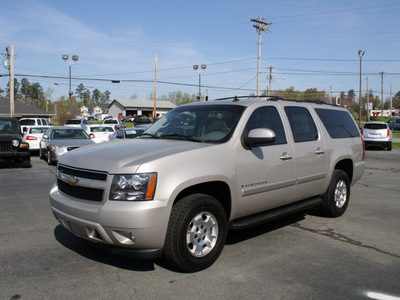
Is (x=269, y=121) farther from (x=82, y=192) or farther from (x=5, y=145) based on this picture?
(x=5, y=145)

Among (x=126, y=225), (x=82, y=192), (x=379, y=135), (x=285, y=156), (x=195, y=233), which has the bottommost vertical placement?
(x=195, y=233)

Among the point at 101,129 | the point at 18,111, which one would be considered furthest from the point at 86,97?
the point at 101,129

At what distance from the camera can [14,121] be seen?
45.4ft

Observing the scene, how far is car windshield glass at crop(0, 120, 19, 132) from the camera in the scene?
44.0 feet

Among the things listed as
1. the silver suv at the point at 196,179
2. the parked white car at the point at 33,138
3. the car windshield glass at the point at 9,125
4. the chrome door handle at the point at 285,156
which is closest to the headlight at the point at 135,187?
the silver suv at the point at 196,179

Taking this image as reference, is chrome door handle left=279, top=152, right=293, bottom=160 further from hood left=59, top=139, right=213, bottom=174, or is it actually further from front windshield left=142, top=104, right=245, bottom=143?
hood left=59, top=139, right=213, bottom=174

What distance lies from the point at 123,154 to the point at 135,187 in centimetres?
50

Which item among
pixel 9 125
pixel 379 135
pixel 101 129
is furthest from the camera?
pixel 379 135

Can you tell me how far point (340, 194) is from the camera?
625cm

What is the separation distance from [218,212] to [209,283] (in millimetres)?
755

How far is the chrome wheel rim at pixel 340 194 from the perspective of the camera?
241 inches

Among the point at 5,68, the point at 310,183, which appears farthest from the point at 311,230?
the point at 5,68

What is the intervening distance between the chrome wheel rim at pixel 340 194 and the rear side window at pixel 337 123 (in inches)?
32.0

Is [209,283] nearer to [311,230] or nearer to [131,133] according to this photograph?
[311,230]
